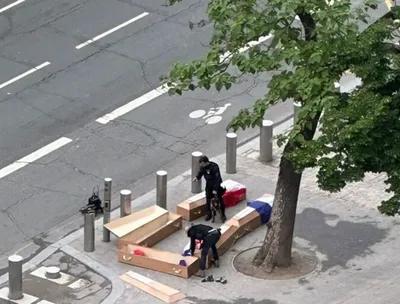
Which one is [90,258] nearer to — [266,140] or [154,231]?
[154,231]

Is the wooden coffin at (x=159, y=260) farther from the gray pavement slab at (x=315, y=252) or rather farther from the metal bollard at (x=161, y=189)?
the metal bollard at (x=161, y=189)

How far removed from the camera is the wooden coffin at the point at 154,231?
19.5 meters

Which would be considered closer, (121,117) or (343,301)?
(343,301)

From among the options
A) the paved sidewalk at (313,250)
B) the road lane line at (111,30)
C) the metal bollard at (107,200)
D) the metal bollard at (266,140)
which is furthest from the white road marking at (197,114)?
the metal bollard at (107,200)

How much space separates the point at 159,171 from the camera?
21047 millimetres

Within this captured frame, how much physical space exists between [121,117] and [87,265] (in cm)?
522

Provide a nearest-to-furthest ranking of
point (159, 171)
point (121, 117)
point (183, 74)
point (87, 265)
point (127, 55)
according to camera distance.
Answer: point (183, 74) < point (87, 265) < point (159, 171) < point (121, 117) < point (127, 55)

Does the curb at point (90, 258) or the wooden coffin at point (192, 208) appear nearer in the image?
the curb at point (90, 258)

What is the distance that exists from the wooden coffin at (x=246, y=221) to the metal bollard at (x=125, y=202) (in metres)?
1.59

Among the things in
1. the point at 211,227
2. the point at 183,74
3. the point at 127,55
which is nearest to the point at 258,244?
the point at 211,227

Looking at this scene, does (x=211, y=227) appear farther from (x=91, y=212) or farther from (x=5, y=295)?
(x=5, y=295)

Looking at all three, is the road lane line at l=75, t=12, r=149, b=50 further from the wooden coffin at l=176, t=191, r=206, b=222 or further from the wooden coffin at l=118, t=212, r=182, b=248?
the wooden coffin at l=118, t=212, r=182, b=248

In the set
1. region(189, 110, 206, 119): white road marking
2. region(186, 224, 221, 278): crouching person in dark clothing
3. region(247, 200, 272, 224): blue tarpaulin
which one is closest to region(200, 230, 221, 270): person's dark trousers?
region(186, 224, 221, 278): crouching person in dark clothing

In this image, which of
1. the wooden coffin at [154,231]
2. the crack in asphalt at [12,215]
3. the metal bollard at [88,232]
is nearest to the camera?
the metal bollard at [88,232]
